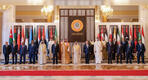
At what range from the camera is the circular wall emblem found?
18.0 metres

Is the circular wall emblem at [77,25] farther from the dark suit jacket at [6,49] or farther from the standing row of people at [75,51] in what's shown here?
the dark suit jacket at [6,49]

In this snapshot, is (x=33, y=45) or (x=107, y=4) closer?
(x=33, y=45)

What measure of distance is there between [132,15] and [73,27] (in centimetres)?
717

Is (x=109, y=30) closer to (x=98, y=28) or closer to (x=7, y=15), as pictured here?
(x=98, y=28)

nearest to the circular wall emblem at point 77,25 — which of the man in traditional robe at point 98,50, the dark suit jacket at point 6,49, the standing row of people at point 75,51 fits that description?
the standing row of people at point 75,51

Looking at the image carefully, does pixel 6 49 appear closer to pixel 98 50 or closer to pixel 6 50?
pixel 6 50

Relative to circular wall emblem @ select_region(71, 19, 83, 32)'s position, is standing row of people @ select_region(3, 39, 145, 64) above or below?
below

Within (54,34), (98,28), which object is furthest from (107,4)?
(54,34)

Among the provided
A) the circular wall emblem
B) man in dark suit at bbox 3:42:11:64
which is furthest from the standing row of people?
the circular wall emblem

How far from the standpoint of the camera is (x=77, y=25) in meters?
18.1

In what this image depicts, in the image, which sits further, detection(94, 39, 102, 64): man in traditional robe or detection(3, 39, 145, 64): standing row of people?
detection(94, 39, 102, 64): man in traditional robe

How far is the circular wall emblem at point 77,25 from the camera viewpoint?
59.2 feet

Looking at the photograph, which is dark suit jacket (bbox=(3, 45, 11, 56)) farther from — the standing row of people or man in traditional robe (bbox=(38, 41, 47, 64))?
man in traditional robe (bbox=(38, 41, 47, 64))

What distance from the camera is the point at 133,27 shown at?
17.4 metres
